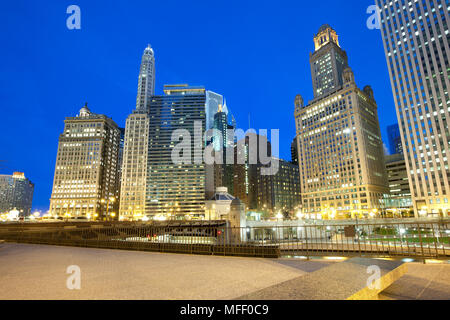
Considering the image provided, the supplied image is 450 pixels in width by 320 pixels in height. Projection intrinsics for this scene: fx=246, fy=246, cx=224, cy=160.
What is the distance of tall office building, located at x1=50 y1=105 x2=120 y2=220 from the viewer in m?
141

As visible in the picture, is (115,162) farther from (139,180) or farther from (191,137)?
(191,137)

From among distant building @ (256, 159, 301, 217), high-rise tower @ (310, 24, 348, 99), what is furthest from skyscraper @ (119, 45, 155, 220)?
high-rise tower @ (310, 24, 348, 99)

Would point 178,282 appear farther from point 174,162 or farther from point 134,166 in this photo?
point 134,166

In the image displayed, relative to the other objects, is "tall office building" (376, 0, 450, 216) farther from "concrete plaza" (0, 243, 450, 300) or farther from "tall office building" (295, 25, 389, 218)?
"concrete plaza" (0, 243, 450, 300)

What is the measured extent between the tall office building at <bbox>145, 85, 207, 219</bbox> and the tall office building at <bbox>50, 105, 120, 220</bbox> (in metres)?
28.0

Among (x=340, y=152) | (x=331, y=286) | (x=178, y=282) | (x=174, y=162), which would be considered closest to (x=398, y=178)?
(x=340, y=152)

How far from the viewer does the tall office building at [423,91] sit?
268 feet

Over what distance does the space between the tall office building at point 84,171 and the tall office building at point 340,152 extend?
113m

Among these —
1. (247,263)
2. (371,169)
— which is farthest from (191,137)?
(247,263)

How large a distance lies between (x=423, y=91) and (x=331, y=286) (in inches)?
4317

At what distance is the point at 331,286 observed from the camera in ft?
12.1

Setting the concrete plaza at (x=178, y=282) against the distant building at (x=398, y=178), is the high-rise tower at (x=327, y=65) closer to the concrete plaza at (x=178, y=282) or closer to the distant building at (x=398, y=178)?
the distant building at (x=398, y=178)

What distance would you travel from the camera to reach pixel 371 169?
111m
